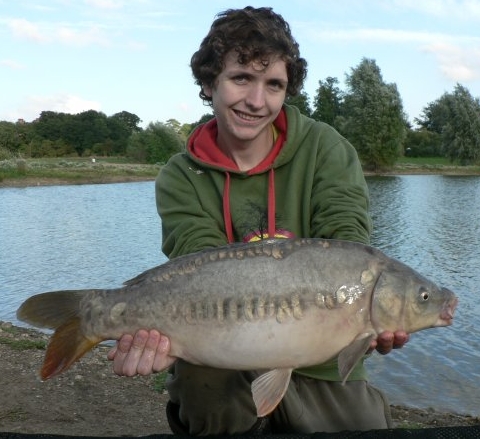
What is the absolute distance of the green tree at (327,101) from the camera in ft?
170

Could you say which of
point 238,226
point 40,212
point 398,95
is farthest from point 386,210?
point 398,95

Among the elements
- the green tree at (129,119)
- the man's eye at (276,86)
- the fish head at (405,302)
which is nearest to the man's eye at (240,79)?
the man's eye at (276,86)

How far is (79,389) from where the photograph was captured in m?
4.36

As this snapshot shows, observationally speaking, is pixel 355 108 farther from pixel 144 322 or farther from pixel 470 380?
pixel 144 322

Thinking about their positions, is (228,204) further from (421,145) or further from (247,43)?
(421,145)

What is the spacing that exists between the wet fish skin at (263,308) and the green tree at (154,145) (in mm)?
50049

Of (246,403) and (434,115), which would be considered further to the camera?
(434,115)

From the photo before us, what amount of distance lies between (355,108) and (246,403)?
133 feet

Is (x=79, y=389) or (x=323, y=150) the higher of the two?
(x=323, y=150)

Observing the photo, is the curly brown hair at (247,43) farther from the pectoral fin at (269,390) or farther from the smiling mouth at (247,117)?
the pectoral fin at (269,390)

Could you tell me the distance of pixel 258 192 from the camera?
9.16 feet

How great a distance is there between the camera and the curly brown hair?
2.60 m

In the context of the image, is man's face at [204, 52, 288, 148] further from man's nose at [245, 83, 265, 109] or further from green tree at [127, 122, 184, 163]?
green tree at [127, 122, 184, 163]

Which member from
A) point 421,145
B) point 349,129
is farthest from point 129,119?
point 349,129
